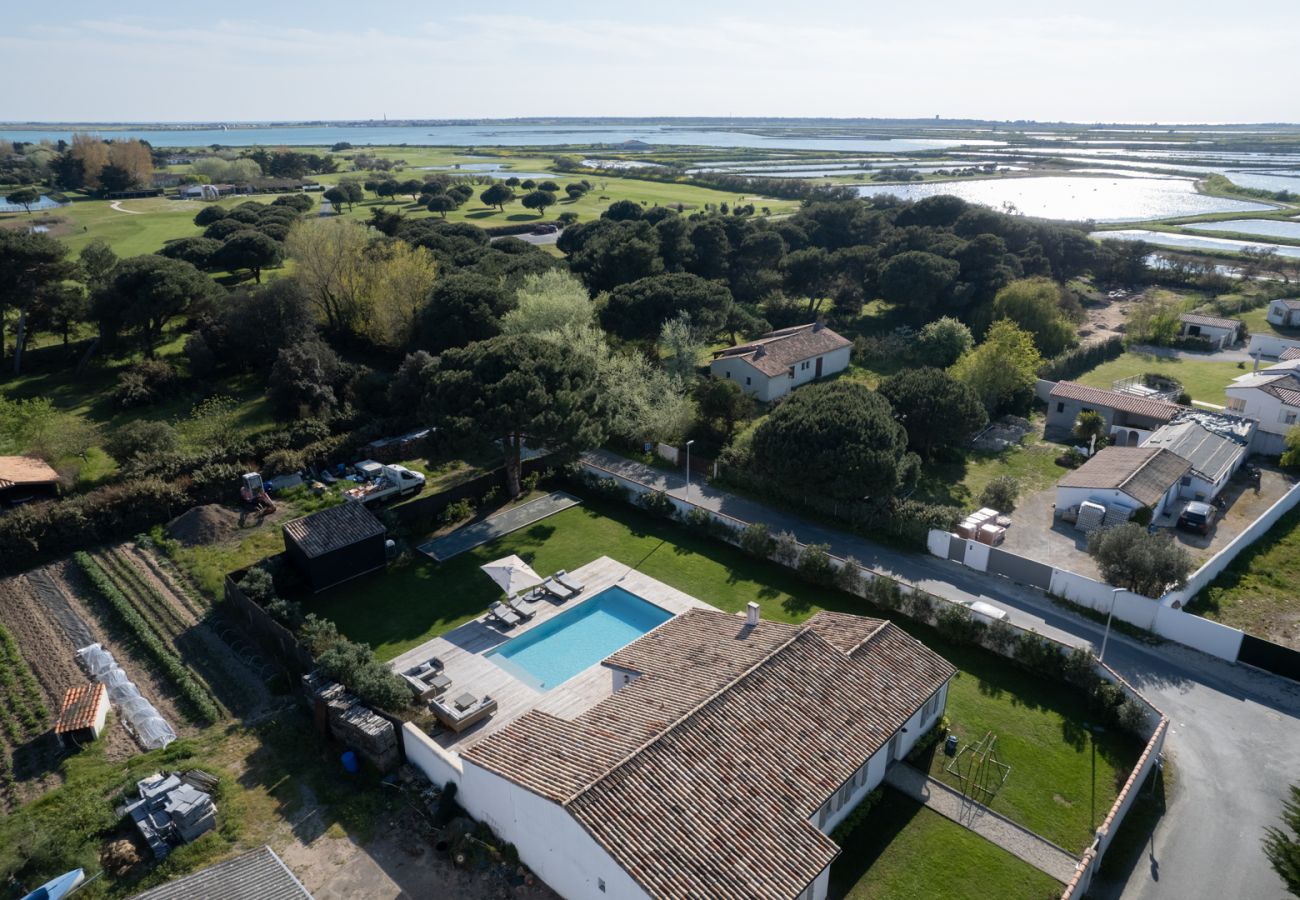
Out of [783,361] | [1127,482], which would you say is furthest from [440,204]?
[1127,482]

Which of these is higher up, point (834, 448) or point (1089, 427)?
point (834, 448)

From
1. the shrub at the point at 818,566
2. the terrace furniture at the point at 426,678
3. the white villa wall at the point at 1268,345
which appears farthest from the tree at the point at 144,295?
the white villa wall at the point at 1268,345

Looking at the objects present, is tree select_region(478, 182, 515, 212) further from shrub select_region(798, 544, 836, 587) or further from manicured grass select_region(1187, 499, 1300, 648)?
manicured grass select_region(1187, 499, 1300, 648)

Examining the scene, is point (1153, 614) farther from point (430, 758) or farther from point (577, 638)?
point (430, 758)

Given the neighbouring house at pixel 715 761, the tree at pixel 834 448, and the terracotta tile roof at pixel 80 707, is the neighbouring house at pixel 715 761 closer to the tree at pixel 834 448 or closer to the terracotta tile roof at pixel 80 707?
the tree at pixel 834 448

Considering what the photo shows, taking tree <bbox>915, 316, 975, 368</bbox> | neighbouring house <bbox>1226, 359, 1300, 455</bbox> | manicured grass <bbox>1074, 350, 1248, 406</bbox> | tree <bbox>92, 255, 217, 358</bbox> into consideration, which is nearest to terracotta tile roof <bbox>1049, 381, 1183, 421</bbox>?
neighbouring house <bbox>1226, 359, 1300, 455</bbox>
